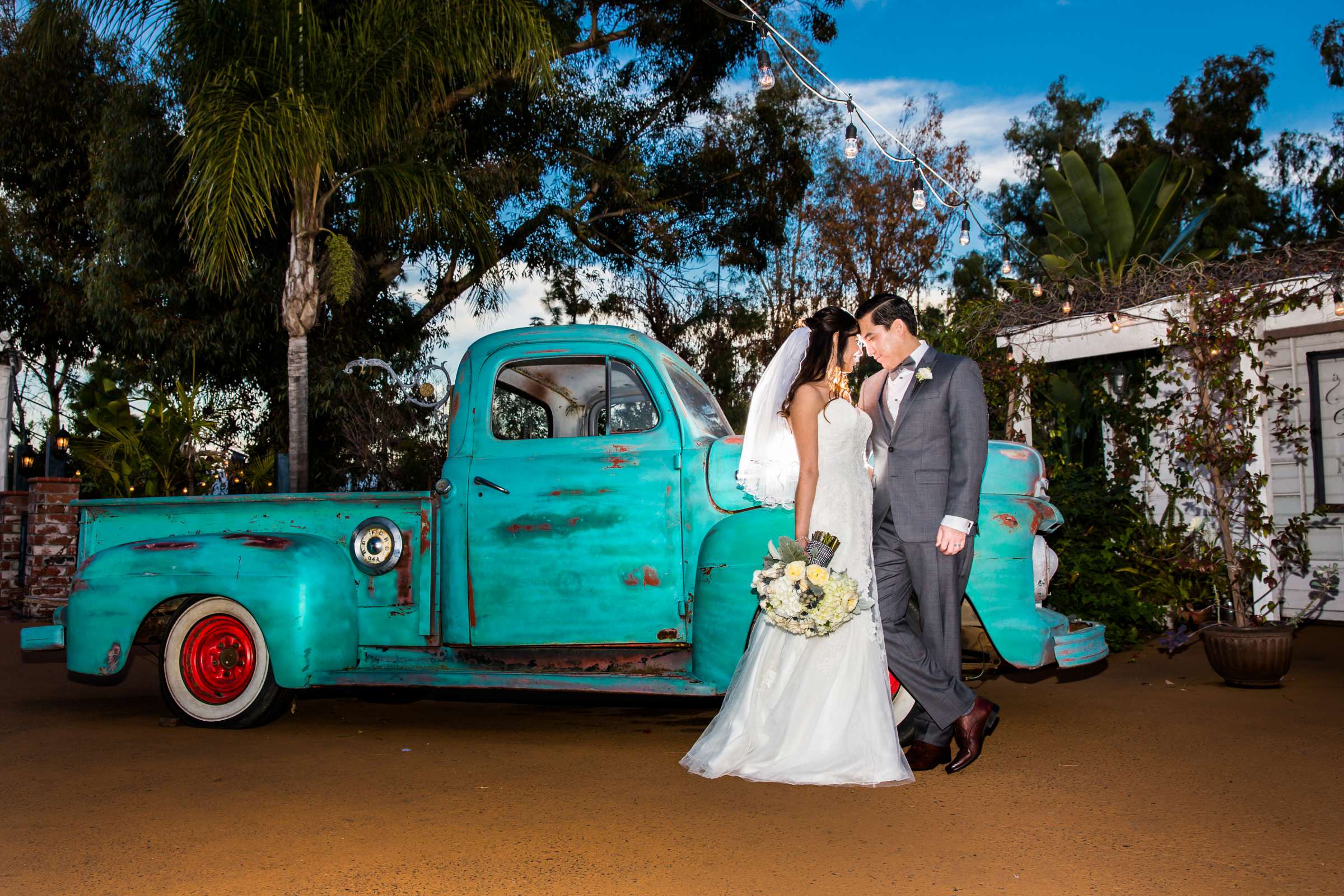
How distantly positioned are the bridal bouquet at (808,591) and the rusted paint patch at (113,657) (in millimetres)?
3402

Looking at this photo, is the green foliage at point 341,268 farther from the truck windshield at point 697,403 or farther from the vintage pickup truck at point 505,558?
the truck windshield at point 697,403

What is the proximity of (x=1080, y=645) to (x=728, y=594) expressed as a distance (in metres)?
1.58

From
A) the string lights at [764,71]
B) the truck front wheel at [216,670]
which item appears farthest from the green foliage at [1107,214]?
the truck front wheel at [216,670]

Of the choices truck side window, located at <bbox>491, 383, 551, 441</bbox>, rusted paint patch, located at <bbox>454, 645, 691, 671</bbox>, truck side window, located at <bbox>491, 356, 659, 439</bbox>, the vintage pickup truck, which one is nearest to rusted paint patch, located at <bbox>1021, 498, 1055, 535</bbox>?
the vintage pickup truck

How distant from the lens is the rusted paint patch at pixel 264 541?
5.11m

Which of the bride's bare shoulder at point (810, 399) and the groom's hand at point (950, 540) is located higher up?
the bride's bare shoulder at point (810, 399)

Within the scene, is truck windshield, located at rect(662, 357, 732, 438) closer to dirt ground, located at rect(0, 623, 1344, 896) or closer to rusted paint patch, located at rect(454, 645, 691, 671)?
rusted paint patch, located at rect(454, 645, 691, 671)

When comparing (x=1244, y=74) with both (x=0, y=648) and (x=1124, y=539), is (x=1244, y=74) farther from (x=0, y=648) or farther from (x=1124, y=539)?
(x=0, y=648)

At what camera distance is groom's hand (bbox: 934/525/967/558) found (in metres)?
4.09

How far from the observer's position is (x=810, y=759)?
4035 mm

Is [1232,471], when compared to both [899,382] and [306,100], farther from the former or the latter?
[306,100]

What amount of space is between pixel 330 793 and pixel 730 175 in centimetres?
1526

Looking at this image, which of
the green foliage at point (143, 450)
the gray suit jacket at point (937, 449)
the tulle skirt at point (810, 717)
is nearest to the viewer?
the tulle skirt at point (810, 717)

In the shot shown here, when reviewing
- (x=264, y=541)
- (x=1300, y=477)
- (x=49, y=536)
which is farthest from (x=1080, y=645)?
(x=49, y=536)
